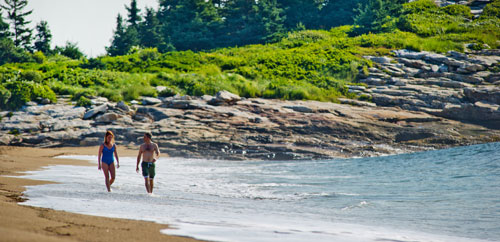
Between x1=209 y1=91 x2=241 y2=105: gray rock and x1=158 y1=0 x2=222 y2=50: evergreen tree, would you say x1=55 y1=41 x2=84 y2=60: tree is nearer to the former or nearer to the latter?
x1=158 y1=0 x2=222 y2=50: evergreen tree

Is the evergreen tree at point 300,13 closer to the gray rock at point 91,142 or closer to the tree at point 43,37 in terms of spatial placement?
the tree at point 43,37

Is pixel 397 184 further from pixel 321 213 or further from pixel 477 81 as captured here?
pixel 477 81

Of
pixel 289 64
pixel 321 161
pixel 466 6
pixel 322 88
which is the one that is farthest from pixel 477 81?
pixel 466 6

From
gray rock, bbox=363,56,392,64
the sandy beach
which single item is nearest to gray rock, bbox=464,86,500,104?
gray rock, bbox=363,56,392,64

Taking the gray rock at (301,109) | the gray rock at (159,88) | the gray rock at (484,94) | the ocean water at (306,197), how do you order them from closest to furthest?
1. the ocean water at (306,197)
2. the gray rock at (301,109)
3. the gray rock at (484,94)
4. the gray rock at (159,88)

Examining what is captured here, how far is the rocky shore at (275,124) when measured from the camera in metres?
20.1

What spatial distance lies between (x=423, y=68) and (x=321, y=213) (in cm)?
2204

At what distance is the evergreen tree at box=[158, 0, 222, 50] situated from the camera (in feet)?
165

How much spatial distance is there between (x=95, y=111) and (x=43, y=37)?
34.0 metres

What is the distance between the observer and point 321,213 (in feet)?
32.0

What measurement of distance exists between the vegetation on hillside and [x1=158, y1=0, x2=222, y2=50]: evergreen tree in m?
11.7

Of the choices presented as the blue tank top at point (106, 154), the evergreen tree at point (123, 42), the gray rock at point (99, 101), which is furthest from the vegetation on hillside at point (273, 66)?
the blue tank top at point (106, 154)

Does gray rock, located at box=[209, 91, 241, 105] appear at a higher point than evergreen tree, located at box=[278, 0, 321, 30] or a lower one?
lower

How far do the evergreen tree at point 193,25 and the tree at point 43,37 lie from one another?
40.2 feet
